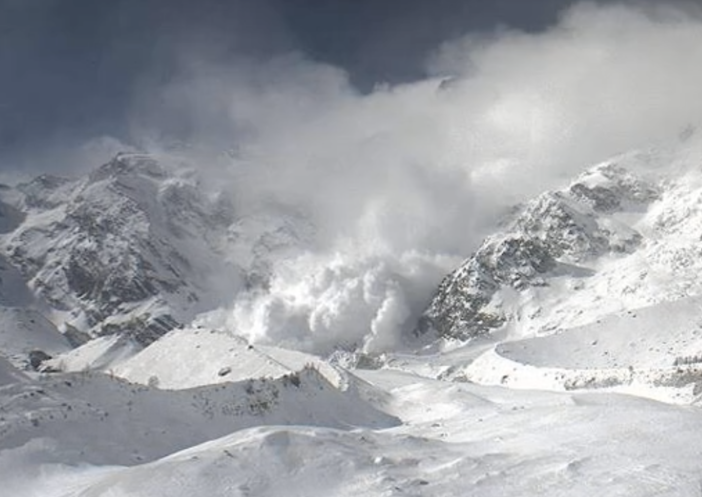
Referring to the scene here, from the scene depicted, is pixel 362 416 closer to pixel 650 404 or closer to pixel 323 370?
pixel 323 370

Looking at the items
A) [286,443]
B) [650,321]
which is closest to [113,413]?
[286,443]

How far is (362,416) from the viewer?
147ft

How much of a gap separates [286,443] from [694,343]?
95.6 m

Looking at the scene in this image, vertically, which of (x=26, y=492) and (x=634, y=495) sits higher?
(x=26, y=492)

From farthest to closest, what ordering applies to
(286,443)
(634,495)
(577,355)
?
(577,355), (286,443), (634,495)

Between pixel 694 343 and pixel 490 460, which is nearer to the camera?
pixel 490 460

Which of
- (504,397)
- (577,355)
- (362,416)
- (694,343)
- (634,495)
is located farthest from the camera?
(577,355)

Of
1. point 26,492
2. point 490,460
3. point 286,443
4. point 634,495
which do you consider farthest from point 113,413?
point 634,495

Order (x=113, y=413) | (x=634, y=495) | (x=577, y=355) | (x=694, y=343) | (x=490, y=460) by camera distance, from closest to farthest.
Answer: (x=634, y=495), (x=490, y=460), (x=113, y=413), (x=694, y=343), (x=577, y=355)

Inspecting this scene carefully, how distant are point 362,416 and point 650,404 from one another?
69.9ft

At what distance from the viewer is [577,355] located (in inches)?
4722

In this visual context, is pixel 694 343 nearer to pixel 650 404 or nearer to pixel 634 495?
pixel 650 404

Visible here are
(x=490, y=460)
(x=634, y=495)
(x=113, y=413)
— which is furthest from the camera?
(x=113, y=413)

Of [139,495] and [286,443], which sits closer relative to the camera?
[139,495]
